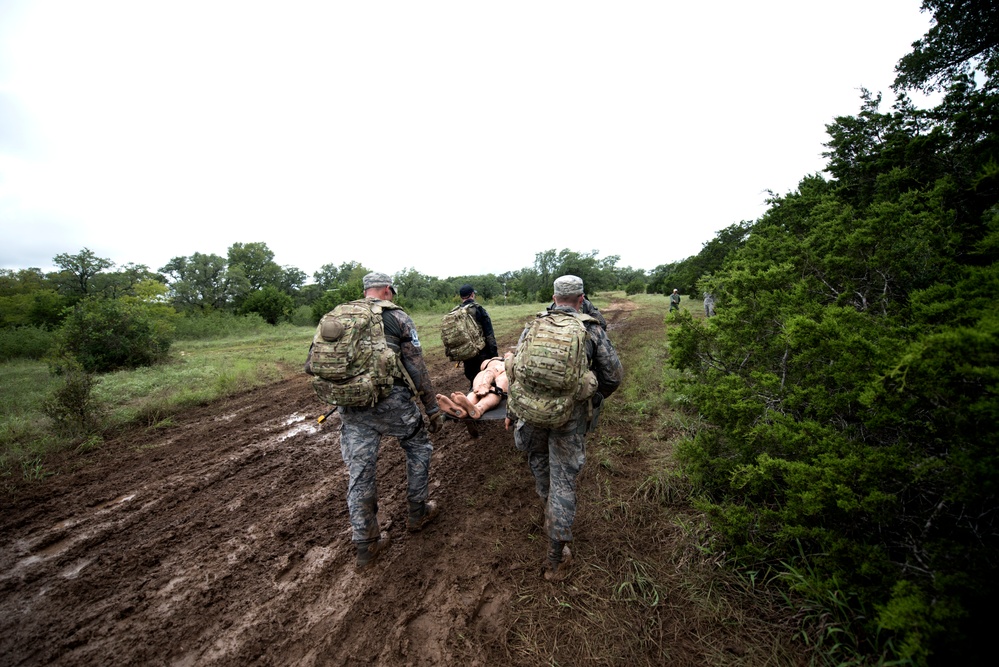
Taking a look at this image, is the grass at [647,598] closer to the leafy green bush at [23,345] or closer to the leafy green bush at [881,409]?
the leafy green bush at [881,409]

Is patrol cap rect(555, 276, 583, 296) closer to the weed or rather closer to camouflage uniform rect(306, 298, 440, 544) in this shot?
camouflage uniform rect(306, 298, 440, 544)

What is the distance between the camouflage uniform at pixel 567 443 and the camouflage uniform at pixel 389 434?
0.95 m

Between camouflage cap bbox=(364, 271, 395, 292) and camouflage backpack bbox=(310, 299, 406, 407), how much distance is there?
457 millimetres

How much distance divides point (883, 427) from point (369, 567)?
11.5 feet

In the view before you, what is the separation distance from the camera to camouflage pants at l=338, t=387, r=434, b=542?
2768 mm

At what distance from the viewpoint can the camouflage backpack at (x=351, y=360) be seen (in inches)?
108

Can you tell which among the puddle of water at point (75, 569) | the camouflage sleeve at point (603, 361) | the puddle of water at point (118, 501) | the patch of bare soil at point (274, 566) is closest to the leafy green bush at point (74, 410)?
the patch of bare soil at point (274, 566)

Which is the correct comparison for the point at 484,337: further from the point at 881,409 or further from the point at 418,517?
the point at 881,409

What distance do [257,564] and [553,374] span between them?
2.72 metres

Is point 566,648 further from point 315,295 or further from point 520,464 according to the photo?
point 315,295

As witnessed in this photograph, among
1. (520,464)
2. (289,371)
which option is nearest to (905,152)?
(520,464)

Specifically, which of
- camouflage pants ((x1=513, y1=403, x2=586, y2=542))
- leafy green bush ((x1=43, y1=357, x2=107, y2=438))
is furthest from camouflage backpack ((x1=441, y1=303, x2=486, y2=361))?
leafy green bush ((x1=43, y1=357, x2=107, y2=438))

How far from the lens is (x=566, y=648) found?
2.05 meters

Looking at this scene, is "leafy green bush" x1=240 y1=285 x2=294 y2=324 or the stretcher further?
"leafy green bush" x1=240 y1=285 x2=294 y2=324
